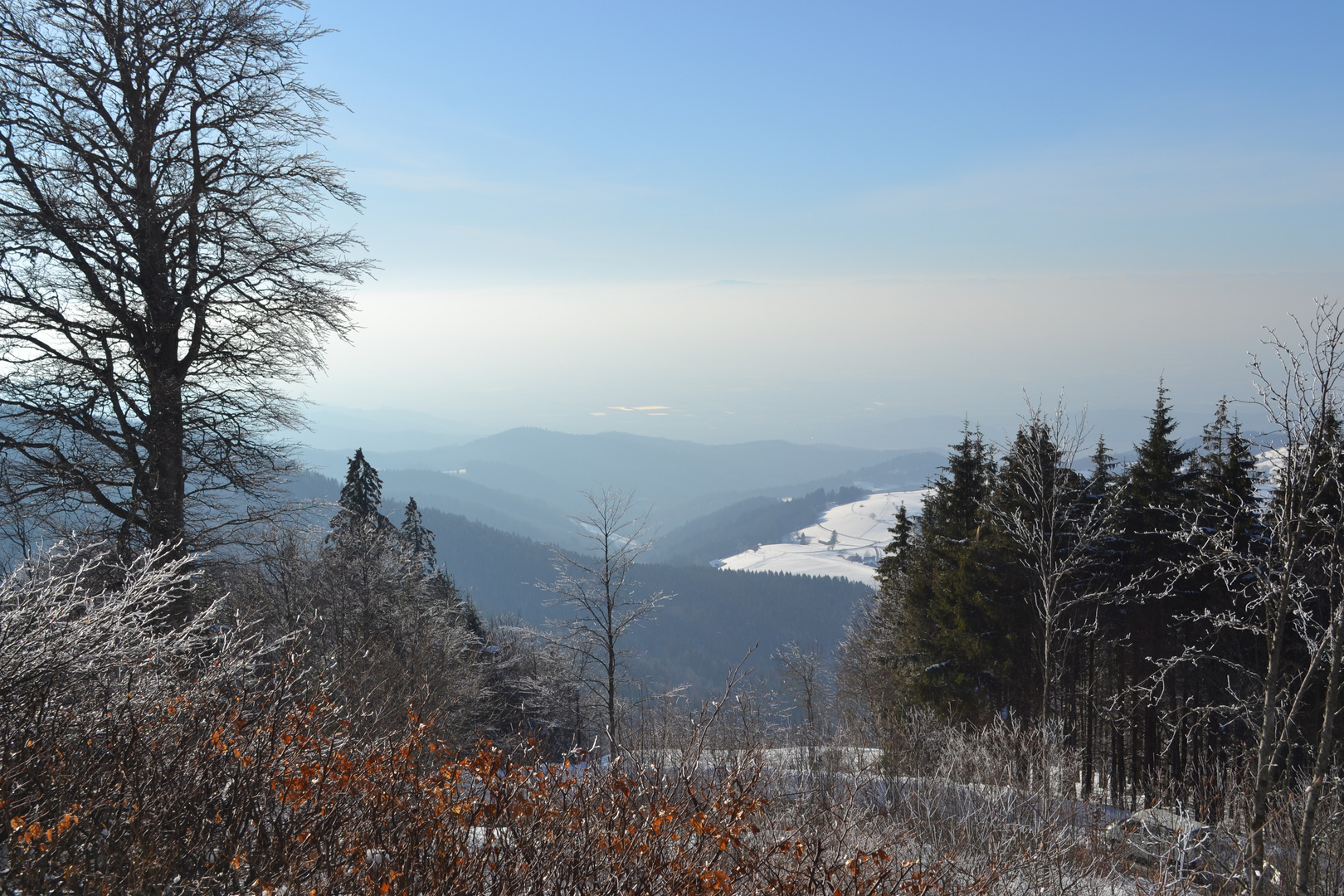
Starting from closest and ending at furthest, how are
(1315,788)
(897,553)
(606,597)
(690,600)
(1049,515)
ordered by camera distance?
1. (1315,788)
2. (1049,515)
3. (606,597)
4. (897,553)
5. (690,600)

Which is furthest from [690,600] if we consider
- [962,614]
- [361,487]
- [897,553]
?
[962,614]

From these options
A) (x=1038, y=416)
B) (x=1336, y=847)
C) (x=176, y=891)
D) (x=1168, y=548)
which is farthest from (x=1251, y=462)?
(x=176, y=891)

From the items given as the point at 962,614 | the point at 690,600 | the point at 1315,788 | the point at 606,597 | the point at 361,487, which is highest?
the point at 361,487

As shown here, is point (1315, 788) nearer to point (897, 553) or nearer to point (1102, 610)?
point (1102, 610)

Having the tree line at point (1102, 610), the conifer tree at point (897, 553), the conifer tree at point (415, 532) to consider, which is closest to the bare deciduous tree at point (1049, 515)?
the tree line at point (1102, 610)

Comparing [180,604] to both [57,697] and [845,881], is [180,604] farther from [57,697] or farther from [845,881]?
[845,881]

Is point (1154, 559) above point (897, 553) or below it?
above

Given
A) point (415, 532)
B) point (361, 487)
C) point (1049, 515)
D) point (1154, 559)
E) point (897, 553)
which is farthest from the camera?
point (415, 532)

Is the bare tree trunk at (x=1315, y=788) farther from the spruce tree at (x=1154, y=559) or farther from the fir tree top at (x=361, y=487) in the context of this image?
the fir tree top at (x=361, y=487)

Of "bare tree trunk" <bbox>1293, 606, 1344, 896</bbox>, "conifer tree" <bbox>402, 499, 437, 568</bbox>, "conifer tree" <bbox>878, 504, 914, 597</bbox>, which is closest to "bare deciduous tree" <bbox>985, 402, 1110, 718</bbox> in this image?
"bare tree trunk" <bbox>1293, 606, 1344, 896</bbox>

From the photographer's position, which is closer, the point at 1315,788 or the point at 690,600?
the point at 1315,788

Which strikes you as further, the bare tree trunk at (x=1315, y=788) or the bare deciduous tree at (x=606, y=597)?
the bare deciduous tree at (x=606, y=597)

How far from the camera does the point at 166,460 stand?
353 inches

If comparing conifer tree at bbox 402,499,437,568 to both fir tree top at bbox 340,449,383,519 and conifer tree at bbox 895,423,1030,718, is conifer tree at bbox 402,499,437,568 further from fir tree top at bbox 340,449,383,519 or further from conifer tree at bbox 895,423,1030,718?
conifer tree at bbox 895,423,1030,718
